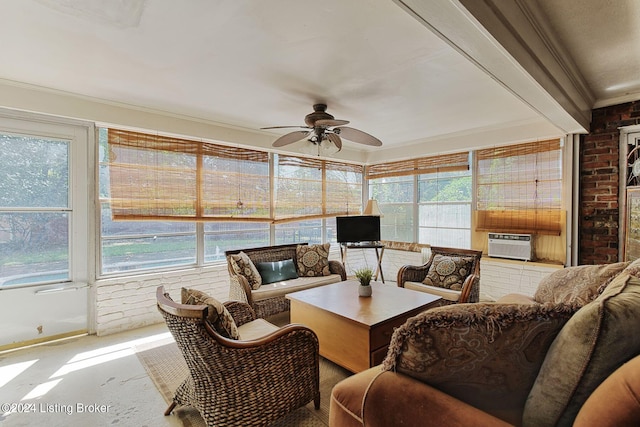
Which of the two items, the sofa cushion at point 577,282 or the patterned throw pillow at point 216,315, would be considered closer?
the patterned throw pillow at point 216,315

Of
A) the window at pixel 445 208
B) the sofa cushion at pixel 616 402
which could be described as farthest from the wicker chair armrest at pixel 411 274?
the sofa cushion at pixel 616 402

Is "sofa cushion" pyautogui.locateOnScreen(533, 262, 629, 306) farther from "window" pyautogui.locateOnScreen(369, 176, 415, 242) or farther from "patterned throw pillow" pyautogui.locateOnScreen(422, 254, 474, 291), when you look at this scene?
"window" pyautogui.locateOnScreen(369, 176, 415, 242)

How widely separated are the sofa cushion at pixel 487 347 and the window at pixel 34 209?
3688mm

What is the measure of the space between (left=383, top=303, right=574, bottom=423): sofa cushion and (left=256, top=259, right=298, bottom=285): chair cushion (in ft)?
9.37

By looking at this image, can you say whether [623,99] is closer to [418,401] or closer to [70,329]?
[418,401]

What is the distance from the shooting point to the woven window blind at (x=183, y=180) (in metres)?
3.46

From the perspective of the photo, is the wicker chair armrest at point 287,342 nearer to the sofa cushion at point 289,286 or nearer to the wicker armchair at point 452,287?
the sofa cushion at point 289,286

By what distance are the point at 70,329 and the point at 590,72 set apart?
18.1 feet

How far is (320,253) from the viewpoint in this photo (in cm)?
424

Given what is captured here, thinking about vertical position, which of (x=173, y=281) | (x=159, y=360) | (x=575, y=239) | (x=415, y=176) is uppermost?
(x=415, y=176)

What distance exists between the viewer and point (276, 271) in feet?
12.6

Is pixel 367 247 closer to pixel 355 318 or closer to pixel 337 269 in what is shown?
pixel 337 269

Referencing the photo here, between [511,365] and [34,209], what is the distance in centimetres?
407

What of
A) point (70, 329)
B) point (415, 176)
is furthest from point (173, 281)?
point (415, 176)
